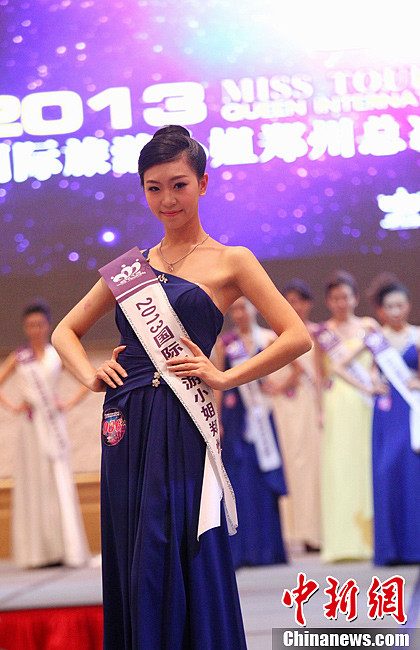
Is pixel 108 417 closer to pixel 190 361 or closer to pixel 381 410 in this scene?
pixel 190 361

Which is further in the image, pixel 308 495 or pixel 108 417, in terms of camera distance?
pixel 308 495

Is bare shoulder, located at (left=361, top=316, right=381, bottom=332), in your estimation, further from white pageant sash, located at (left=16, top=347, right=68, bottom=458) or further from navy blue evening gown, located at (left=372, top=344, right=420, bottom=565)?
white pageant sash, located at (left=16, top=347, right=68, bottom=458)

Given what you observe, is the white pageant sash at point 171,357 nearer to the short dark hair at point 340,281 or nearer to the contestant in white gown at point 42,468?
the short dark hair at point 340,281

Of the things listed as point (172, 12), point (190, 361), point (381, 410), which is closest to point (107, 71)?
point (172, 12)

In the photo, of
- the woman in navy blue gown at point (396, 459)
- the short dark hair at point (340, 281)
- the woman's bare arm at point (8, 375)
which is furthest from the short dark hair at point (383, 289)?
the woman's bare arm at point (8, 375)

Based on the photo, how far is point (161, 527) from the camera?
1428mm

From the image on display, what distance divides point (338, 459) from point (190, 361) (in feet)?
9.23

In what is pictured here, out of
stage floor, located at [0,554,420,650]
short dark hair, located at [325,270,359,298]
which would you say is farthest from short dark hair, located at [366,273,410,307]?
stage floor, located at [0,554,420,650]

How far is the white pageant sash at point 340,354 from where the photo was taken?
4137 millimetres

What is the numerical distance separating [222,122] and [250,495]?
1.72 m

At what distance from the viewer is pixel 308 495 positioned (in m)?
4.79

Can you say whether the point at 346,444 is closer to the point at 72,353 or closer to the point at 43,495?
the point at 43,495

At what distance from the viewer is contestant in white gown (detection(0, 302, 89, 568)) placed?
442 cm

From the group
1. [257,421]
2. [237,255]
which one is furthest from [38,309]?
[237,255]
